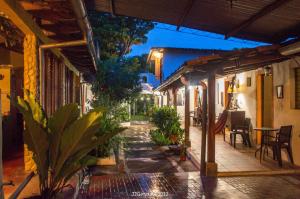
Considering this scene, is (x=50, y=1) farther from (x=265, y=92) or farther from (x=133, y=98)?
(x=133, y=98)

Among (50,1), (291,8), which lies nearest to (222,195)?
(291,8)

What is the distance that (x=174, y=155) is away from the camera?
12.6m

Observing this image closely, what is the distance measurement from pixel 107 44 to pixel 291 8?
2243 cm

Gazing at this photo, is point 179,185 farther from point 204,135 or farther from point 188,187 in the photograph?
point 204,135

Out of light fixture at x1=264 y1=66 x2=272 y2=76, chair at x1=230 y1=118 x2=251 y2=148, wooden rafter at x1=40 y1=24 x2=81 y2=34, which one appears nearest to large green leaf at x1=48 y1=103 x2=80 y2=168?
wooden rafter at x1=40 y1=24 x2=81 y2=34

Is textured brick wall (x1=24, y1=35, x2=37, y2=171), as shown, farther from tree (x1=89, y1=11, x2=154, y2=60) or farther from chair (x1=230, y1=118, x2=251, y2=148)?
tree (x1=89, y1=11, x2=154, y2=60)

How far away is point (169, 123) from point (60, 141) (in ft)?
34.3

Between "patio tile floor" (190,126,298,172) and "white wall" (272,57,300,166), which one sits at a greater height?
"white wall" (272,57,300,166)

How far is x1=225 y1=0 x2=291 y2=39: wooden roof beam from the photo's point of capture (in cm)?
702

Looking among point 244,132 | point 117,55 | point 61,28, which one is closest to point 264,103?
point 244,132

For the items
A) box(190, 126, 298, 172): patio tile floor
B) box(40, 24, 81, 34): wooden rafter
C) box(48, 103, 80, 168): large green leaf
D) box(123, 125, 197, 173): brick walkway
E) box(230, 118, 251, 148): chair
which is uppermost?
box(40, 24, 81, 34): wooden rafter

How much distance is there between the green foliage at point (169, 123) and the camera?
14.6 m

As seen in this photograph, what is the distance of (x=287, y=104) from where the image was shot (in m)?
10.6

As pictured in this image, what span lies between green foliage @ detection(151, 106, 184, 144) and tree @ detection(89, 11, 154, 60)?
12.1 metres
